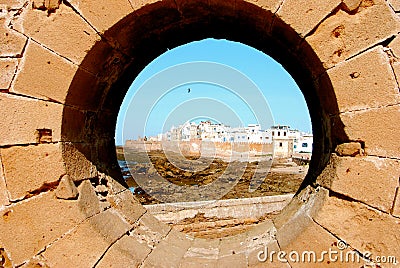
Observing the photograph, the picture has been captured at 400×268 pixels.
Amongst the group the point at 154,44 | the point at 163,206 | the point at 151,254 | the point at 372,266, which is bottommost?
the point at 163,206

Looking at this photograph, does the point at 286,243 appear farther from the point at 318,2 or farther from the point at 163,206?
the point at 163,206

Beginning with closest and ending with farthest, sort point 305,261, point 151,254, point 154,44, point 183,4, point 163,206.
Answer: point 305,261, point 183,4, point 151,254, point 154,44, point 163,206

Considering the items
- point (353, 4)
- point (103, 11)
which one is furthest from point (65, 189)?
point (353, 4)

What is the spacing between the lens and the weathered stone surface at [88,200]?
7.56 ft

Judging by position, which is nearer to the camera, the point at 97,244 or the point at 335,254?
the point at 335,254

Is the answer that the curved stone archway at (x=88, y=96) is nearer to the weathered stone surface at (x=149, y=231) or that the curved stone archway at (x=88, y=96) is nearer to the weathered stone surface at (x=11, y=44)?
the weathered stone surface at (x=11, y=44)

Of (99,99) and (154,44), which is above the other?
(154,44)

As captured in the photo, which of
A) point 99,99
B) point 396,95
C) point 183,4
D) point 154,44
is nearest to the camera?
point 396,95

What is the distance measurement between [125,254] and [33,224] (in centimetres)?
71

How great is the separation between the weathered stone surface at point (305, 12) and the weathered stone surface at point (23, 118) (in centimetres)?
182

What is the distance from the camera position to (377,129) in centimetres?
200

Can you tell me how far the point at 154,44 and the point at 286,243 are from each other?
220 cm

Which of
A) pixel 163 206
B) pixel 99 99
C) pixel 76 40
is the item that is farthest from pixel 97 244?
pixel 163 206

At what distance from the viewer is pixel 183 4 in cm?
234
